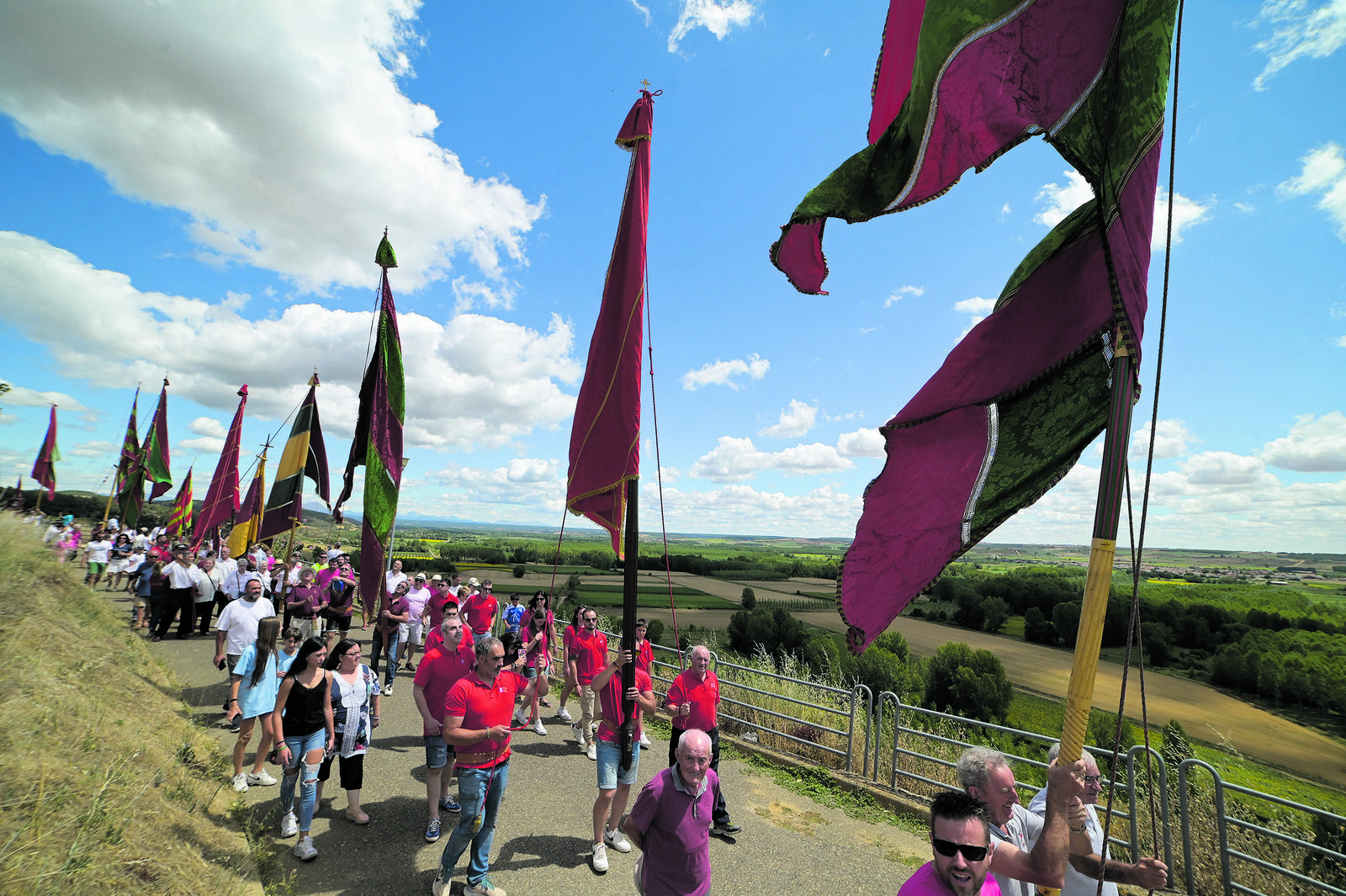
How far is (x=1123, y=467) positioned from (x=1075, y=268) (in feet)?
3.11

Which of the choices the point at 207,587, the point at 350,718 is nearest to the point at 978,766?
the point at 350,718

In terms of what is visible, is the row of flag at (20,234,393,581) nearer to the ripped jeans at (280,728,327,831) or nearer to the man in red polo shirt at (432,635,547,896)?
the ripped jeans at (280,728,327,831)

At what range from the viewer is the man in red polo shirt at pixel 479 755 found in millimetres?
4266

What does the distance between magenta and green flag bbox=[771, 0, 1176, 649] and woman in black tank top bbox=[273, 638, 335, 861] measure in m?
4.83

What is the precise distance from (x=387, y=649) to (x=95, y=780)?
215 inches

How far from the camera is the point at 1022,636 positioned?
56781mm

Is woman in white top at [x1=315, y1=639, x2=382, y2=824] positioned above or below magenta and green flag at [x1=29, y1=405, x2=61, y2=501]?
below

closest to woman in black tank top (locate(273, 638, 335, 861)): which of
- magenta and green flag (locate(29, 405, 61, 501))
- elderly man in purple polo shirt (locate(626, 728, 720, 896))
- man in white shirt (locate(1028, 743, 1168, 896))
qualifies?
elderly man in purple polo shirt (locate(626, 728, 720, 896))

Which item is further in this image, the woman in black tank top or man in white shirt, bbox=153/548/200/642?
man in white shirt, bbox=153/548/200/642

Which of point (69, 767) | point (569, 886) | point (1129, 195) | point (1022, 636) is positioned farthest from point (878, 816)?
point (1022, 636)

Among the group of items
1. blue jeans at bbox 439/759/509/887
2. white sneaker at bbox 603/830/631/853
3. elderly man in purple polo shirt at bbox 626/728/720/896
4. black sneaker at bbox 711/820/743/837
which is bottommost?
black sneaker at bbox 711/820/743/837

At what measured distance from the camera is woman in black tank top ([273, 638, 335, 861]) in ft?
15.7

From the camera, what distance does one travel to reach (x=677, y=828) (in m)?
3.25

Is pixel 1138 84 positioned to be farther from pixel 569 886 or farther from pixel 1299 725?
pixel 1299 725
